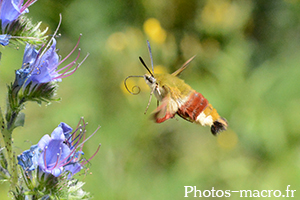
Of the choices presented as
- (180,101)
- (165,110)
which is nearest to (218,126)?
(180,101)

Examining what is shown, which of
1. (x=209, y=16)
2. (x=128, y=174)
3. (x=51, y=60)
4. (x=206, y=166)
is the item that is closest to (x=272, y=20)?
(x=209, y=16)

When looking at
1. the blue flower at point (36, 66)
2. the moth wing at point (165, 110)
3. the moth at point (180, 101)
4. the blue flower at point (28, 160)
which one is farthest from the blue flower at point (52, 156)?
the moth at point (180, 101)

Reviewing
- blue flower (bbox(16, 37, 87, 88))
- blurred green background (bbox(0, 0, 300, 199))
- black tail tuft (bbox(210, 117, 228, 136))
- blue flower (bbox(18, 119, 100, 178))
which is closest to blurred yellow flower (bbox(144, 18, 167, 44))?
blurred green background (bbox(0, 0, 300, 199))

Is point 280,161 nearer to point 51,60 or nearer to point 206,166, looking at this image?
point 206,166

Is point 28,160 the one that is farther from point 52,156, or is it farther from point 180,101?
point 180,101

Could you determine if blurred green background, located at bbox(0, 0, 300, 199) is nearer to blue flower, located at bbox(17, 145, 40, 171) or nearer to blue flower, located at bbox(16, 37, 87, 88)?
blue flower, located at bbox(17, 145, 40, 171)
